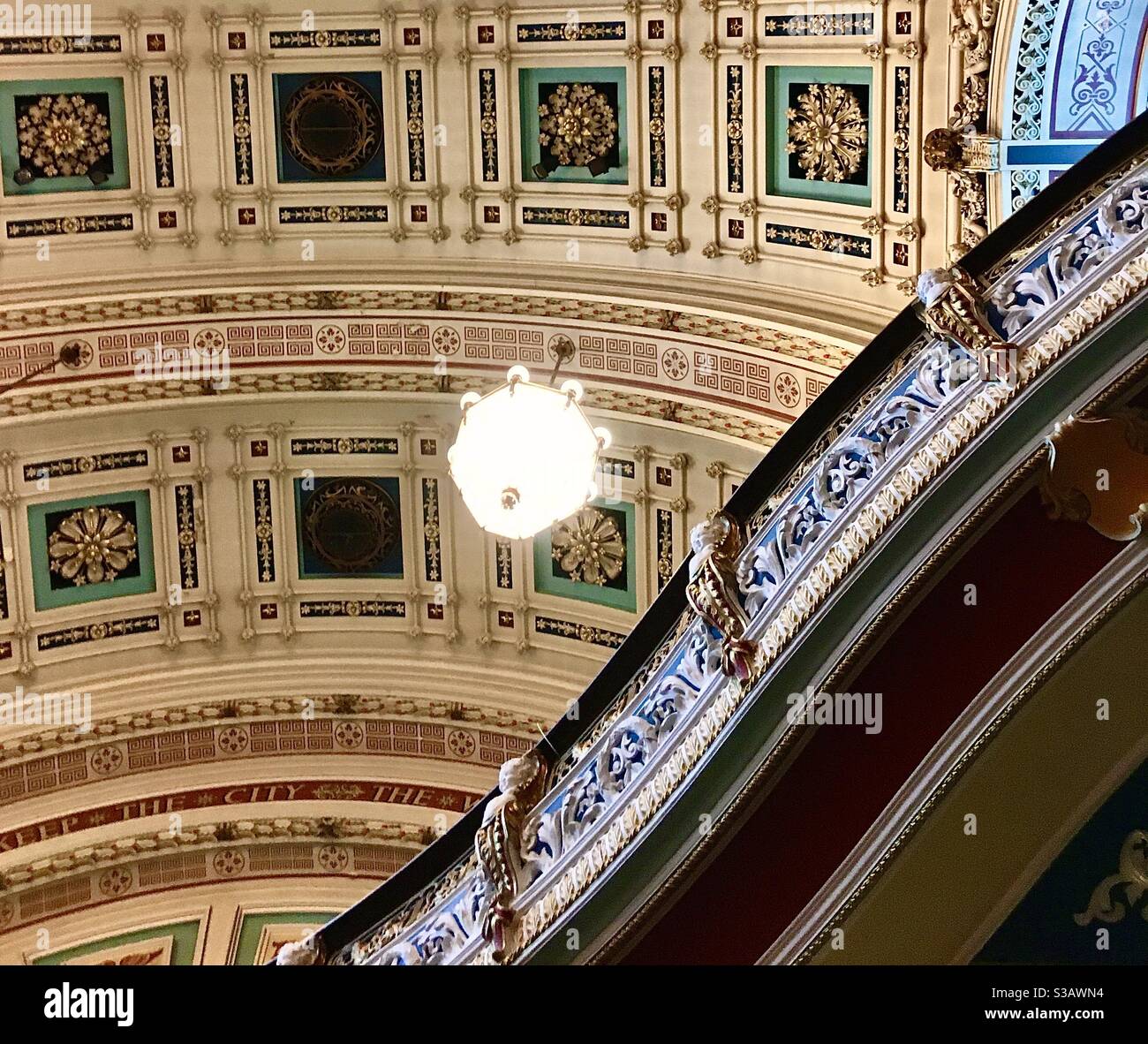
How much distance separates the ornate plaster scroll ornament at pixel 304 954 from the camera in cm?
534

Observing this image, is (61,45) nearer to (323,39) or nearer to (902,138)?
(323,39)

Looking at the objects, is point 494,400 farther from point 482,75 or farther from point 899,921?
point 899,921

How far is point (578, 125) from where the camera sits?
11578 mm

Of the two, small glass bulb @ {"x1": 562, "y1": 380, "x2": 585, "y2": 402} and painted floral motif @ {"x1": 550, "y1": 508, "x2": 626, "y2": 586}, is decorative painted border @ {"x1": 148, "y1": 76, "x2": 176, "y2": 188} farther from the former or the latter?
painted floral motif @ {"x1": 550, "y1": 508, "x2": 626, "y2": 586}

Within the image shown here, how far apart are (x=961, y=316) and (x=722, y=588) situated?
4.41 feet

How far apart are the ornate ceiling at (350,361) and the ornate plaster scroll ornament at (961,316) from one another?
5.00m

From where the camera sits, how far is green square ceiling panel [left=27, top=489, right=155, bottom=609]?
1245cm

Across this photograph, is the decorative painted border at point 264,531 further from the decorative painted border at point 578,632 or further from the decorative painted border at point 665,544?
the decorative painted border at point 665,544

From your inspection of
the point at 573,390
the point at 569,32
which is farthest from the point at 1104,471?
the point at 569,32

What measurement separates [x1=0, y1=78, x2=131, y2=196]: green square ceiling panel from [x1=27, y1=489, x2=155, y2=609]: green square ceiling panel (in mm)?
2778

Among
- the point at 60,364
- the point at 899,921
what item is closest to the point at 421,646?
the point at 60,364

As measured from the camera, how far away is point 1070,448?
464 centimetres

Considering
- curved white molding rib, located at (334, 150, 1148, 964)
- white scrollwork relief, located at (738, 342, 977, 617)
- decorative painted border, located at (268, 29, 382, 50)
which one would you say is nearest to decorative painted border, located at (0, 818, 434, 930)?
decorative painted border, located at (268, 29, 382, 50)

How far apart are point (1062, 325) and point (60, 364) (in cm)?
917
